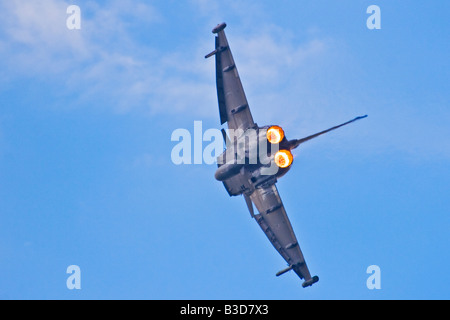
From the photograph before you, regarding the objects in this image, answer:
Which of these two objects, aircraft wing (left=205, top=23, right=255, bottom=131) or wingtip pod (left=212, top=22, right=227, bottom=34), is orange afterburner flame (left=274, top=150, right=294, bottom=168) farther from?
wingtip pod (left=212, top=22, right=227, bottom=34)

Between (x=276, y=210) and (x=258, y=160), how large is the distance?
598cm

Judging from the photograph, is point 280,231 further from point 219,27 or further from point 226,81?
point 219,27

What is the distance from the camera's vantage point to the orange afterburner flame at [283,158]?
65375 millimetres

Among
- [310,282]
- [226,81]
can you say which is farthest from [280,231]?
[226,81]

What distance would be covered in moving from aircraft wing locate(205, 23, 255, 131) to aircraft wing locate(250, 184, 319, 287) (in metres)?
6.50

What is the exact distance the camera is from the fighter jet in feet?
216

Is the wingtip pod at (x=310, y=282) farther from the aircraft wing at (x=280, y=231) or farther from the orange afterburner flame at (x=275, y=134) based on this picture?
the orange afterburner flame at (x=275, y=134)

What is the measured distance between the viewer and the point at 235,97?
6894 cm

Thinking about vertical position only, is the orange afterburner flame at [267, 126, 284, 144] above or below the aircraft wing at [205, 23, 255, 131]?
below

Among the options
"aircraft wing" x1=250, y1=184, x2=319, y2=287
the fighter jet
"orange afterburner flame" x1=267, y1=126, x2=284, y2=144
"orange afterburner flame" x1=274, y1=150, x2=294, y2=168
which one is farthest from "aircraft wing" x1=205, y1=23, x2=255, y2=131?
"aircraft wing" x1=250, y1=184, x2=319, y2=287

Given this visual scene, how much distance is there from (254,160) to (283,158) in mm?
2321
